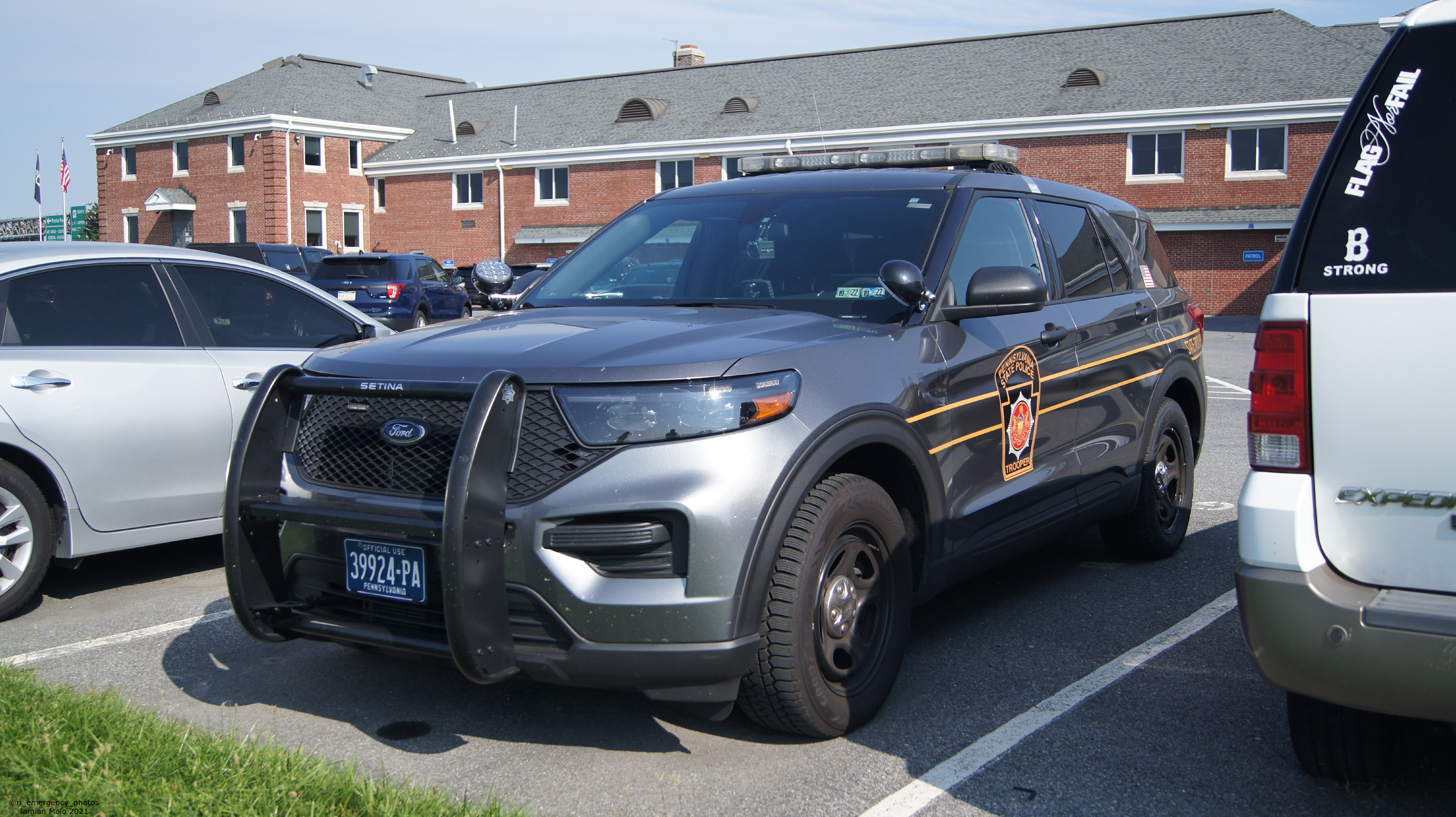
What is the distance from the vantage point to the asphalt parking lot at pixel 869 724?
3.30m

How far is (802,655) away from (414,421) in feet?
4.28

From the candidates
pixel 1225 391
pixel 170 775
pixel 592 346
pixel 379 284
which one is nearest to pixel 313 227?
pixel 379 284

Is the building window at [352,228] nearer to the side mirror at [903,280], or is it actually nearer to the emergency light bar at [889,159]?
the emergency light bar at [889,159]

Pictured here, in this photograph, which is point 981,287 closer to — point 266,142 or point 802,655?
point 802,655

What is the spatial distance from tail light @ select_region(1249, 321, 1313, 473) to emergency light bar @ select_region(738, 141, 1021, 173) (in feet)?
8.02

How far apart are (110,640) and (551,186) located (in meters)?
41.5

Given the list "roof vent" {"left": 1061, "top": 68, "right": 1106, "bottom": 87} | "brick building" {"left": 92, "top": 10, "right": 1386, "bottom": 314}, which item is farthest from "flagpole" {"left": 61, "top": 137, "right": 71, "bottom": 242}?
"roof vent" {"left": 1061, "top": 68, "right": 1106, "bottom": 87}

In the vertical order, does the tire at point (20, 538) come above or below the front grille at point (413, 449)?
below

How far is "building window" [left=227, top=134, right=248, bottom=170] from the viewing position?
4947 cm

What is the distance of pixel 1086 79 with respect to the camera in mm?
36312

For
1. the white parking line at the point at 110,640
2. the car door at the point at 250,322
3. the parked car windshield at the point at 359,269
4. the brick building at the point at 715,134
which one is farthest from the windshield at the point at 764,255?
the brick building at the point at 715,134

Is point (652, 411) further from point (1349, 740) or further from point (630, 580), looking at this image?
point (1349, 740)

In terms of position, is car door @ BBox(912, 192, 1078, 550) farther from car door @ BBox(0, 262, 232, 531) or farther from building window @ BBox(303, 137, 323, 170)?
building window @ BBox(303, 137, 323, 170)

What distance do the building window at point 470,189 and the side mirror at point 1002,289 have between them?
44.4 metres
